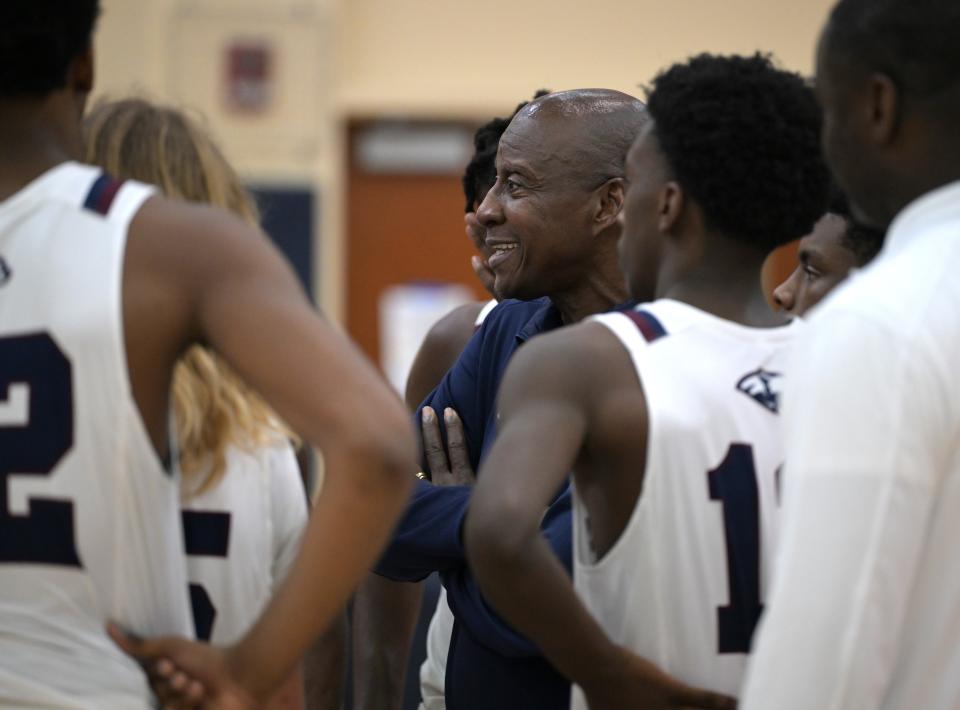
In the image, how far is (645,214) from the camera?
2.03 metres

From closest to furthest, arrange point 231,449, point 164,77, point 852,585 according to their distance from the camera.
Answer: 1. point 852,585
2. point 231,449
3. point 164,77

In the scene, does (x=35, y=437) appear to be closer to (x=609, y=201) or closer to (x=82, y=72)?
(x=82, y=72)

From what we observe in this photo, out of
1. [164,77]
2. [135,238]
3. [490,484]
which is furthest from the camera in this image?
[164,77]

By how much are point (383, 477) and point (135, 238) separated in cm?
41

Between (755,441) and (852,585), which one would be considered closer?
(852,585)

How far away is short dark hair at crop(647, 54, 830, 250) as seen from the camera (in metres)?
1.99

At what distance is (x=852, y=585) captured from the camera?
4.85 ft

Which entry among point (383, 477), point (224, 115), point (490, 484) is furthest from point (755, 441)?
point (224, 115)

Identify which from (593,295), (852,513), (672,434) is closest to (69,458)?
(672,434)

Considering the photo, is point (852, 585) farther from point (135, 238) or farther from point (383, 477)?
point (135, 238)

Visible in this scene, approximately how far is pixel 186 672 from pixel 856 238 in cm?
161

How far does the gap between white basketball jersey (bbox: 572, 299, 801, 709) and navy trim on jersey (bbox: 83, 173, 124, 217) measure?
69 centimetres

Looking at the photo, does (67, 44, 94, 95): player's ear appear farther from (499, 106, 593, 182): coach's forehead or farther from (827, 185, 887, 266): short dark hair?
(827, 185, 887, 266): short dark hair

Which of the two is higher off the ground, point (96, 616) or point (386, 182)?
point (96, 616)
